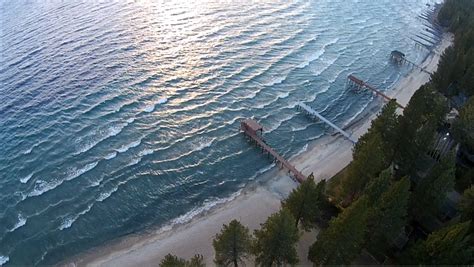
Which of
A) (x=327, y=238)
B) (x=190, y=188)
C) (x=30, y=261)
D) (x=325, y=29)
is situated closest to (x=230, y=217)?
(x=190, y=188)

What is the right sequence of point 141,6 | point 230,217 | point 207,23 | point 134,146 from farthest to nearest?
point 141,6, point 207,23, point 134,146, point 230,217

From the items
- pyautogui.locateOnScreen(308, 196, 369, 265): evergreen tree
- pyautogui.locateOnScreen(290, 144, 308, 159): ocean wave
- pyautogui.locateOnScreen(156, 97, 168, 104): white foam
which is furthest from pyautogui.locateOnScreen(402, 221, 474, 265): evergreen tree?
pyautogui.locateOnScreen(156, 97, 168, 104): white foam

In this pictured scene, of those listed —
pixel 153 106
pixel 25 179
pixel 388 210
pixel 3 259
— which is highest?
pixel 388 210

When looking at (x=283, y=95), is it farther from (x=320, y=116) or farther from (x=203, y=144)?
(x=203, y=144)

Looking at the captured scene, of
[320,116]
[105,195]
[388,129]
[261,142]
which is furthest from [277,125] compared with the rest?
[105,195]

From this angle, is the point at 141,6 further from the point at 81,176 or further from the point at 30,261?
the point at 30,261

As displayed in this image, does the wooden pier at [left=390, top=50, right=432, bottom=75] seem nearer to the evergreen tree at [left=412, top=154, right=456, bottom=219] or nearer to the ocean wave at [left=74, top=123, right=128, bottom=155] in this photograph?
the evergreen tree at [left=412, top=154, right=456, bottom=219]
